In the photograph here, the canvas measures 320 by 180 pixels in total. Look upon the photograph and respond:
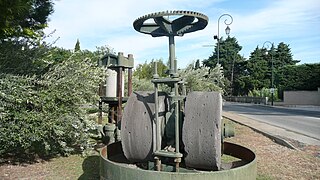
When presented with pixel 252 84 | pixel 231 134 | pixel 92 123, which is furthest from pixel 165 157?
pixel 252 84

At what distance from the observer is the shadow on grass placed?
18.3 ft

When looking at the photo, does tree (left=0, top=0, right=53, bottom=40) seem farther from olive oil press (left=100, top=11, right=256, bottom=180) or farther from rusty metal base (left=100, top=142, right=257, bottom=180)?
rusty metal base (left=100, top=142, right=257, bottom=180)

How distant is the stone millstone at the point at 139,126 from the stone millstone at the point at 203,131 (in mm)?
427

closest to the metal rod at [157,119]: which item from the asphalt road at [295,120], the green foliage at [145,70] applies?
the asphalt road at [295,120]

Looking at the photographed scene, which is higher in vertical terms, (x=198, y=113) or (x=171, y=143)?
(x=198, y=113)

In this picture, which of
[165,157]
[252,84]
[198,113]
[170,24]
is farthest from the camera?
[252,84]

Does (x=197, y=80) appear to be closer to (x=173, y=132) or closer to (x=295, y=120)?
(x=295, y=120)

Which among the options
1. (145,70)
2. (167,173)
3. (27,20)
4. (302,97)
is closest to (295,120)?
(145,70)

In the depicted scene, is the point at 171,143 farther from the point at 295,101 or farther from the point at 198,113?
the point at 295,101

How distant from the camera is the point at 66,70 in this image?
664cm

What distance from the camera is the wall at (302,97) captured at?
39.0 meters

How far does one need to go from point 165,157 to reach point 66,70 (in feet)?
11.5

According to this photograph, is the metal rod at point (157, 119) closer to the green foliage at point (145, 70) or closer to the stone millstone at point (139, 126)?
the stone millstone at point (139, 126)

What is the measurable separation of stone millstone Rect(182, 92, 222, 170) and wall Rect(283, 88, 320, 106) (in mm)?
38832
